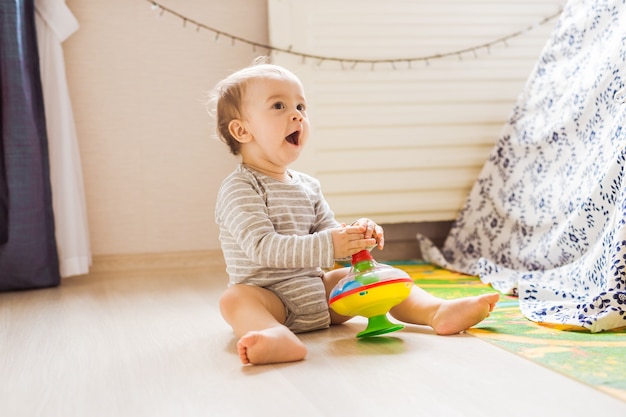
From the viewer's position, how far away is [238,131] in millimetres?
1335

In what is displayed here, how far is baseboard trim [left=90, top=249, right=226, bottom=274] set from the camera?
2.11 metres

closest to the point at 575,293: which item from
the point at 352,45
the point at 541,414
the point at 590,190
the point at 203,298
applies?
the point at 590,190

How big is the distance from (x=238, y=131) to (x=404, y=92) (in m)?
0.88

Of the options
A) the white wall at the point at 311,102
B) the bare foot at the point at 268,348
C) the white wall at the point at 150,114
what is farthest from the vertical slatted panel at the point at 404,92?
the bare foot at the point at 268,348

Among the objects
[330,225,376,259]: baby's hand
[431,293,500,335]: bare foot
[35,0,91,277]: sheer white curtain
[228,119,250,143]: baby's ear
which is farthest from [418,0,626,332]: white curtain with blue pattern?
[35,0,91,277]: sheer white curtain

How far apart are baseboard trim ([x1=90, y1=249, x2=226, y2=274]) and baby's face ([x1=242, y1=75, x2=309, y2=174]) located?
90 cm

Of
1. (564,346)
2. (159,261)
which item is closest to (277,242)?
(564,346)

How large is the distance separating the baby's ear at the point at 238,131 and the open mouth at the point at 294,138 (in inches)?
3.0

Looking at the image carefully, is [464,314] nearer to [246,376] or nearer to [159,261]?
[246,376]

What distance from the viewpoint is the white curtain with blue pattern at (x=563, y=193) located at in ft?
4.34

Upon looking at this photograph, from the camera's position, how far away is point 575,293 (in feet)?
4.58

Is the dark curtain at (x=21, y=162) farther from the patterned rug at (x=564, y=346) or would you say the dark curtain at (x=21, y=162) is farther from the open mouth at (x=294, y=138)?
the patterned rug at (x=564, y=346)

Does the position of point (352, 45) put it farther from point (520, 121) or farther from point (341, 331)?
point (341, 331)

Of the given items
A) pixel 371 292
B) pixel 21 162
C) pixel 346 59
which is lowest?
pixel 371 292
